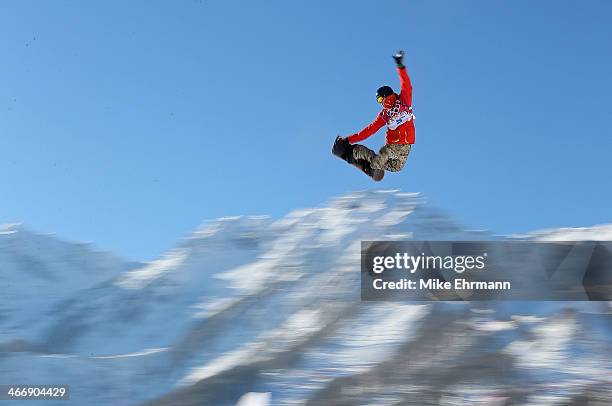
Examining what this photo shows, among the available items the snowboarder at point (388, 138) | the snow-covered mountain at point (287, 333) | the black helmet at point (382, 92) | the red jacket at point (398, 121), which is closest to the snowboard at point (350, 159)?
the snowboarder at point (388, 138)

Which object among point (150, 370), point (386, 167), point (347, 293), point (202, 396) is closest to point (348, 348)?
point (347, 293)

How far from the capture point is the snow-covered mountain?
1816 cm

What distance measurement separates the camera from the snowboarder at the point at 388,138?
9.40 metres

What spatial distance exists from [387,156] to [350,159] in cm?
A: 57

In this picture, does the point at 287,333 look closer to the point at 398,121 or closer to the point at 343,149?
the point at 343,149

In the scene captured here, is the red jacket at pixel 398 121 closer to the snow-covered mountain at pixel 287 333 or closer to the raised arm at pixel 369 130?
the raised arm at pixel 369 130

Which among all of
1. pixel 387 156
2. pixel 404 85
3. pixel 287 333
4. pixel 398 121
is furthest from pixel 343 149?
pixel 287 333

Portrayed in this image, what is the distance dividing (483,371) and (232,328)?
817 cm

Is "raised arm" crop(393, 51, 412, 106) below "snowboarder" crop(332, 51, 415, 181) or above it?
above

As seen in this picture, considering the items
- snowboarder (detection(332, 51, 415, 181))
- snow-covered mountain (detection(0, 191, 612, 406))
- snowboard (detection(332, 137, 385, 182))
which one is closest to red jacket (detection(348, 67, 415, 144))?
snowboarder (detection(332, 51, 415, 181))

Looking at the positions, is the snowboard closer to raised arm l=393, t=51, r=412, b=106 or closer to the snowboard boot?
the snowboard boot

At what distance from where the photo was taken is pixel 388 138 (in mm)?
9672

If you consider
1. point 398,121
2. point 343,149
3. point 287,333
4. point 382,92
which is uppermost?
point 382,92

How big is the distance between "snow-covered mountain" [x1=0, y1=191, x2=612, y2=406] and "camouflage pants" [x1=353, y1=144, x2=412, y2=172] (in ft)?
31.3
